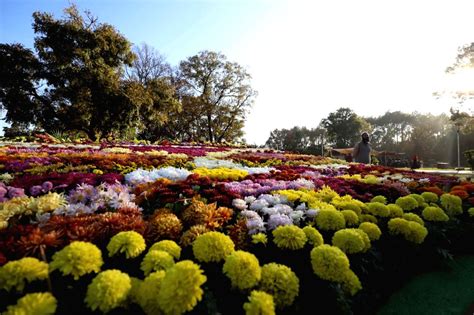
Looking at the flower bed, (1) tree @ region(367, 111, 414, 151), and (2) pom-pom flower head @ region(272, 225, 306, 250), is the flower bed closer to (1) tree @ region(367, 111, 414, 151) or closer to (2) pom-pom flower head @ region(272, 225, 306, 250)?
(2) pom-pom flower head @ region(272, 225, 306, 250)

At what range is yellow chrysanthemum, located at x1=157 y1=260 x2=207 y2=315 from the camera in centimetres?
143

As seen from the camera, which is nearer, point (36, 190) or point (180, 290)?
point (180, 290)

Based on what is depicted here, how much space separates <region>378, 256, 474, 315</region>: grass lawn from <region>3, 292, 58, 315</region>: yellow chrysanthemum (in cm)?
215

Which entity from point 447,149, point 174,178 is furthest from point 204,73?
point 447,149

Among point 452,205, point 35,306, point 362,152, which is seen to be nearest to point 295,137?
point 362,152

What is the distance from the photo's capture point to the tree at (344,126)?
60031 mm

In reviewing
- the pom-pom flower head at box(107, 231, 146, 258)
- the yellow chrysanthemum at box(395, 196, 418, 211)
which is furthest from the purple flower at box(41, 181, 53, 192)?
the yellow chrysanthemum at box(395, 196, 418, 211)

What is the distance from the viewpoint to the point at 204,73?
34.3 meters

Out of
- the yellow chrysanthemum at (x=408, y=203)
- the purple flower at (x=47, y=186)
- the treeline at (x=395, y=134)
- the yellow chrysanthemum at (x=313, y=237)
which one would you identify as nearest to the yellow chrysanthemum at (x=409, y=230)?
the yellow chrysanthemum at (x=408, y=203)

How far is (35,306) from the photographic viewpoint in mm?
1357

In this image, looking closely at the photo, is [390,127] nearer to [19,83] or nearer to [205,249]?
[19,83]

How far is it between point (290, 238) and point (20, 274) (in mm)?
1503

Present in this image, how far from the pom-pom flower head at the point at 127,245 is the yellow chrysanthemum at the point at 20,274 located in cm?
35

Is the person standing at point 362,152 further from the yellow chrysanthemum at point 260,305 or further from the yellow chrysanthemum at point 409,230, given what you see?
the yellow chrysanthemum at point 260,305
